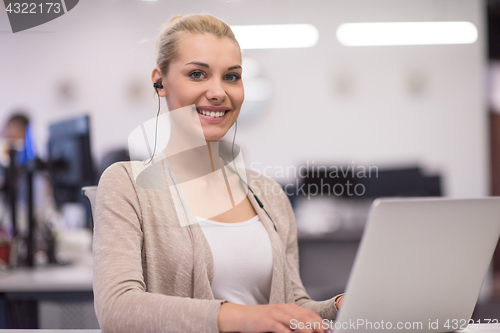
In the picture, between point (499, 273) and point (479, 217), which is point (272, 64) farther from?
point (479, 217)

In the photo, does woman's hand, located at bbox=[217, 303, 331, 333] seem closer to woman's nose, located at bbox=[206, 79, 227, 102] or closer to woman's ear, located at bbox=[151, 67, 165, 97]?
woman's nose, located at bbox=[206, 79, 227, 102]

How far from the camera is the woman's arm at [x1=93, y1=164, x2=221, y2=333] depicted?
30.0 inches

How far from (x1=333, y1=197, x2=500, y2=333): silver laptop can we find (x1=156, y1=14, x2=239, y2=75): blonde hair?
794 millimetres

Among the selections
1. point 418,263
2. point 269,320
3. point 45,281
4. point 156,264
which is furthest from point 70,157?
point 418,263

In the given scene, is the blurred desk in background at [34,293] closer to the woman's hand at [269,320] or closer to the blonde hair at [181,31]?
the blonde hair at [181,31]

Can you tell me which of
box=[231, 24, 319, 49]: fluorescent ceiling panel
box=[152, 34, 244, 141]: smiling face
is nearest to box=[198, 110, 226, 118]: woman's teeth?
box=[152, 34, 244, 141]: smiling face

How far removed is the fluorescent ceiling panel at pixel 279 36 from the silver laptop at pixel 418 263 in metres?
2.32

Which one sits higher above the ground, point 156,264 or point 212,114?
point 212,114

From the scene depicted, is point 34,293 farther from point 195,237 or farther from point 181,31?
point 181,31

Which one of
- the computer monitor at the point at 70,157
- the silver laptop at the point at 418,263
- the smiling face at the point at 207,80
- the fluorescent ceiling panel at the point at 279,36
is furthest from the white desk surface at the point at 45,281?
the fluorescent ceiling panel at the point at 279,36

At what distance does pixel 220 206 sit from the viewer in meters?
1.23

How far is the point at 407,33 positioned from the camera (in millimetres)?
4148

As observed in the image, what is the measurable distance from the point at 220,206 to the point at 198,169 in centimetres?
14

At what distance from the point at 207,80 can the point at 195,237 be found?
43 cm
